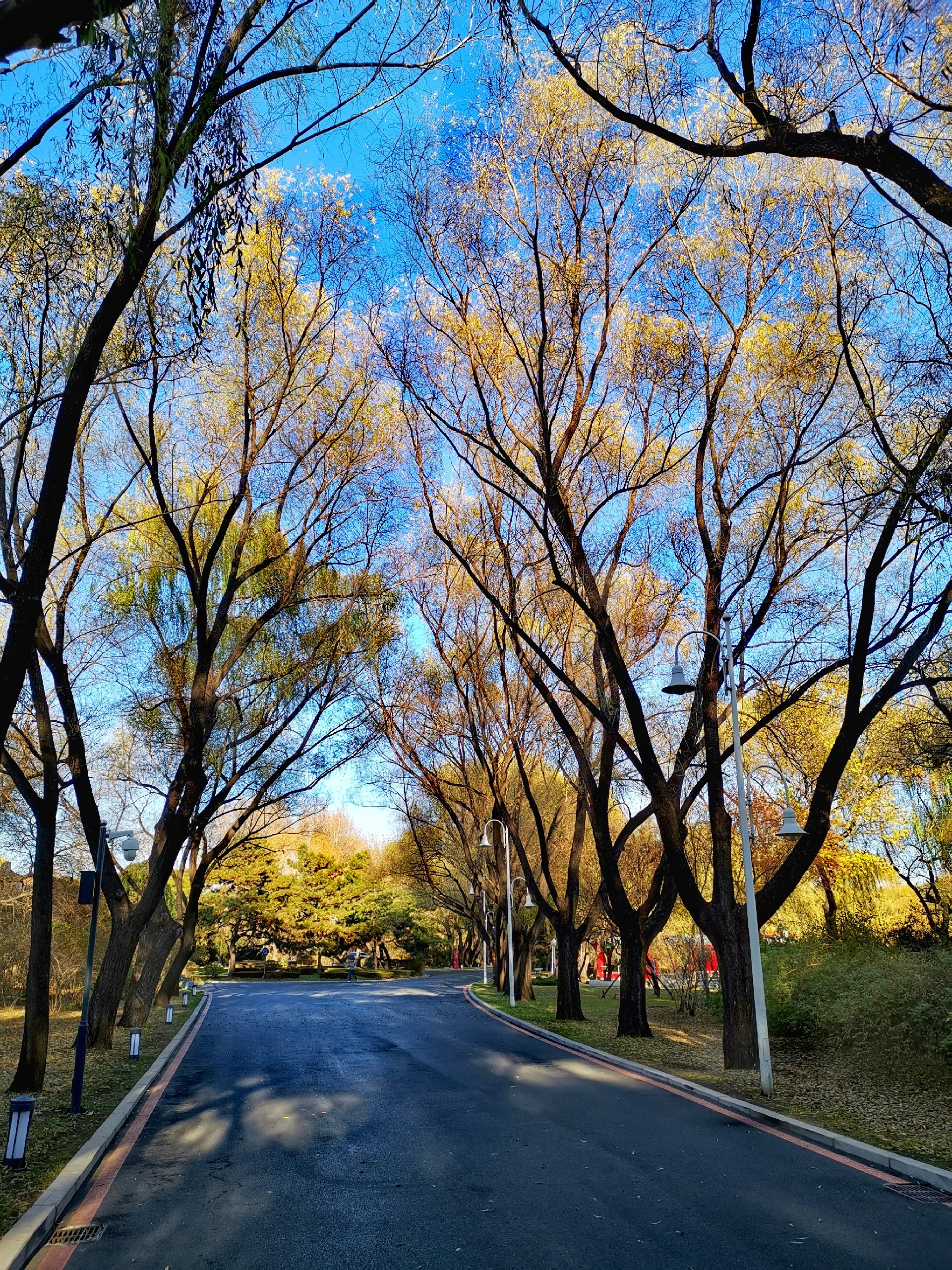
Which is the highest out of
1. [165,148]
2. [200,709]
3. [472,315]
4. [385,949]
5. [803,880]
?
[472,315]

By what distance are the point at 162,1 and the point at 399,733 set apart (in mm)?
21972

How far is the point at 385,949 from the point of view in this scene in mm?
62562

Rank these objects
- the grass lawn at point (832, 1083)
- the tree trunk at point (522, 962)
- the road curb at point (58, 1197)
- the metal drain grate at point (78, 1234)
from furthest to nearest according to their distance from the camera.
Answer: the tree trunk at point (522, 962) < the grass lawn at point (832, 1083) < the metal drain grate at point (78, 1234) < the road curb at point (58, 1197)

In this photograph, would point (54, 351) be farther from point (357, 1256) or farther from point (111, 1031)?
point (111, 1031)

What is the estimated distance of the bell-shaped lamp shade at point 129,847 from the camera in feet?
45.3

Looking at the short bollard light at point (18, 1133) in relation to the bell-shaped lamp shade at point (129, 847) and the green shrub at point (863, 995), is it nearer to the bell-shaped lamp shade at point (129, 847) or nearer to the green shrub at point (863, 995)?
the bell-shaped lamp shade at point (129, 847)

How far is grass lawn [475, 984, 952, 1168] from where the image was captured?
29.4 ft

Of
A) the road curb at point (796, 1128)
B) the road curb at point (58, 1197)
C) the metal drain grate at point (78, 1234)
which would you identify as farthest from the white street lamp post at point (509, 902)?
the metal drain grate at point (78, 1234)

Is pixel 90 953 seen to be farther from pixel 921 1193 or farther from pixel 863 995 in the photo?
pixel 863 995

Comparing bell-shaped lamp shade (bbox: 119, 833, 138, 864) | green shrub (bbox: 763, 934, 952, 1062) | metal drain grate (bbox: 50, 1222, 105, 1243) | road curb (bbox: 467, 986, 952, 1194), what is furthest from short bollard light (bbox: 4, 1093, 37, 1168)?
green shrub (bbox: 763, 934, 952, 1062)

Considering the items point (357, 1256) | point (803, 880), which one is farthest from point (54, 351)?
point (803, 880)

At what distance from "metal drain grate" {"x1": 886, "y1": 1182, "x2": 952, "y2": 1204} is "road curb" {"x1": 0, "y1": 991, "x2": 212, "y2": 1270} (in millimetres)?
6004

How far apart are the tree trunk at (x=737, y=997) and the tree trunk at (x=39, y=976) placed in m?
9.43

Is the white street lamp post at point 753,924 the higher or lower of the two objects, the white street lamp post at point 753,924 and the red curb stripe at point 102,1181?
the higher
